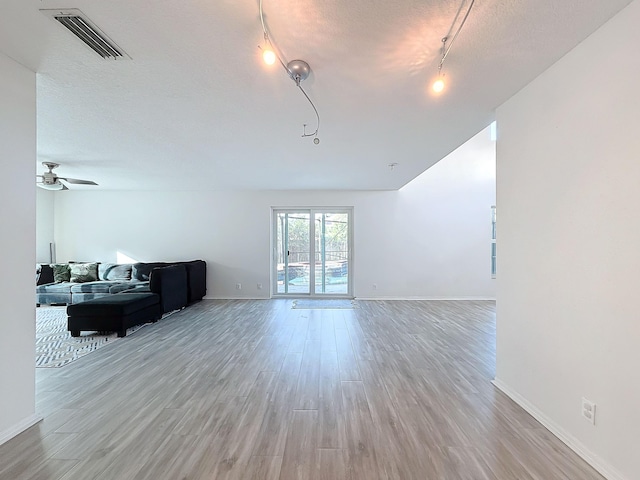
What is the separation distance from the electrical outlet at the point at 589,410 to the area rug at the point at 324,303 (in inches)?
170

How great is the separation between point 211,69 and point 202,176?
362 cm

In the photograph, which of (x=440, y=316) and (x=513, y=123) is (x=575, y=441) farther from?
(x=440, y=316)

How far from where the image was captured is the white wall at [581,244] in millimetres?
1560

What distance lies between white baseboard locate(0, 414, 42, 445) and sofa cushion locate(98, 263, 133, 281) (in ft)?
15.8

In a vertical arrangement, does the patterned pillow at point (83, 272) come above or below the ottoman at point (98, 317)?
above

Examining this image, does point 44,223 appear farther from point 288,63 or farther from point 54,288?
point 288,63

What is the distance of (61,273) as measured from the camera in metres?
6.39

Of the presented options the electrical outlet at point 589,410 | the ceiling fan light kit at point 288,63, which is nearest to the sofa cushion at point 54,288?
the ceiling fan light kit at point 288,63

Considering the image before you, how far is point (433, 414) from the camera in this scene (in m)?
2.26

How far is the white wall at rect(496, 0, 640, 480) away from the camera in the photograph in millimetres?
1560

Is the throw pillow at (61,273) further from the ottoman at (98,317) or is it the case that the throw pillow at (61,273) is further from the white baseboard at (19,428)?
the white baseboard at (19,428)

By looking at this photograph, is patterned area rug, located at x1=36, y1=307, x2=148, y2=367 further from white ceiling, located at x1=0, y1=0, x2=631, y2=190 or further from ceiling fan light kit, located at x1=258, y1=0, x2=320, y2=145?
ceiling fan light kit, located at x1=258, y1=0, x2=320, y2=145

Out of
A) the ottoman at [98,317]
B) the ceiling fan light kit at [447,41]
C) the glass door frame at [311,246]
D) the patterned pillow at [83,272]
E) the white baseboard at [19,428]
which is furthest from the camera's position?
the glass door frame at [311,246]

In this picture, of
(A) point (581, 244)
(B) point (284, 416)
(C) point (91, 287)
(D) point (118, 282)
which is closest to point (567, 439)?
(A) point (581, 244)
